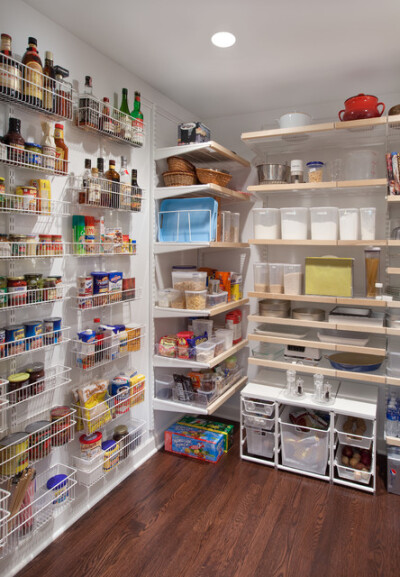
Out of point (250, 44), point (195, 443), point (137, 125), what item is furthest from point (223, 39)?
point (195, 443)

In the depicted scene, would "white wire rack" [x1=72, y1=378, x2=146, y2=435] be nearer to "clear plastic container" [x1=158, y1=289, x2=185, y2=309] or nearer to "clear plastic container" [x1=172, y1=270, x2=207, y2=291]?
"clear plastic container" [x1=158, y1=289, x2=185, y2=309]

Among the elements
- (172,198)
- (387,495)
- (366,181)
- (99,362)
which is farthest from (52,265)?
(387,495)

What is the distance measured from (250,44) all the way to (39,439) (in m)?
2.30

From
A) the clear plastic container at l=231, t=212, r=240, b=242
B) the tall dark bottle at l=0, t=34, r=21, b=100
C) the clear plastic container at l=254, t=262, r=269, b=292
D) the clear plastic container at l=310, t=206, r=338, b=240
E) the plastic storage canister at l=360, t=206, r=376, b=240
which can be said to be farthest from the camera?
the clear plastic container at l=231, t=212, r=240, b=242

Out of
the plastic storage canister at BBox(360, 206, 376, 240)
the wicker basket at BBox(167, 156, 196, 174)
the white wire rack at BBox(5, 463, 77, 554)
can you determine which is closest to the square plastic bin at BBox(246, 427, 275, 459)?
the white wire rack at BBox(5, 463, 77, 554)

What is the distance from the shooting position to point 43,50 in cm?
190

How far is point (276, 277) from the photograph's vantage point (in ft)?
9.28

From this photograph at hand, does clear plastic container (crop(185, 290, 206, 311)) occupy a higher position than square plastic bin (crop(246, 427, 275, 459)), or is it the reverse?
clear plastic container (crop(185, 290, 206, 311))

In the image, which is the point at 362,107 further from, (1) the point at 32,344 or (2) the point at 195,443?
(2) the point at 195,443

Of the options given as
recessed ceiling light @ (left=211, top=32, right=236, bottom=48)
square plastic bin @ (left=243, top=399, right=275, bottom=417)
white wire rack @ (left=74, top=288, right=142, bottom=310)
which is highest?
recessed ceiling light @ (left=211, top=32, right=236, bottom=48)

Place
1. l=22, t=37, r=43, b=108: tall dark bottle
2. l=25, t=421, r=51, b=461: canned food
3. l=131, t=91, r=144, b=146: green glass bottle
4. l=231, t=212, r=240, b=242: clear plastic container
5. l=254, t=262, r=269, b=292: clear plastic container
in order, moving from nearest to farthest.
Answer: l=22, t=37, r=43, b=108: tall dark bottle → l=25, t=421, r=51, b=461: canned food → l=131, t=91, r=144, b=146: green glass bottle → l=254, t=262, r=269, b=292: clear plastic container → l=231, t=212, r=240, b=242: clear plastic container

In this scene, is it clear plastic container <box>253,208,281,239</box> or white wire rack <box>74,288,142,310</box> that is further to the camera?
clear plastic container <box>253,208,281,239</box>

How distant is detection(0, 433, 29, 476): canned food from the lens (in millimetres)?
1686

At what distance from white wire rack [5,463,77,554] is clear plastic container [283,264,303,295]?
1742 millimetres
